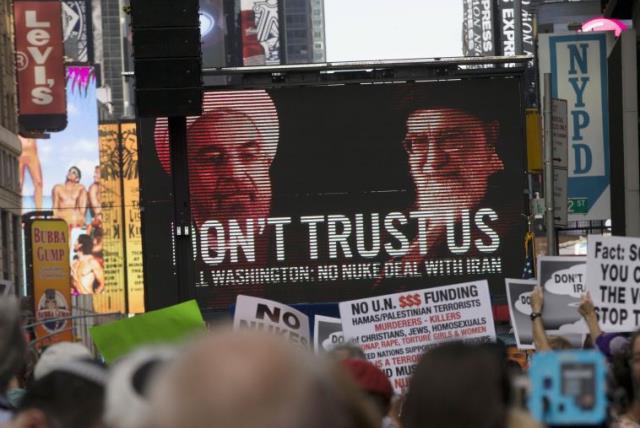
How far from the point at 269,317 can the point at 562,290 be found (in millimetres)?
2148

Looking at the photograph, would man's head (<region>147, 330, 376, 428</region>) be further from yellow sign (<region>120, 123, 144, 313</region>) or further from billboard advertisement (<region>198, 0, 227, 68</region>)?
yellow sign (<region>120, 123, 144, 313</region>)

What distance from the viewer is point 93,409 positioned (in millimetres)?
4109

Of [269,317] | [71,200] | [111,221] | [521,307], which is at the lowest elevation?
[111,221]

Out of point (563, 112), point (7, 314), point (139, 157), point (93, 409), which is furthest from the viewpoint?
point (139, 157)

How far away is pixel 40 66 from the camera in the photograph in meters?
54.3

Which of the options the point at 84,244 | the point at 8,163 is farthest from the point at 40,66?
the point at 84,244

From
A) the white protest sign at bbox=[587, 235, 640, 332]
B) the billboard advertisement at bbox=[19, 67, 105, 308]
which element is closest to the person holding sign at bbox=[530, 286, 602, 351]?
the white protest sign at bbox=[587, 235, 640, 332]

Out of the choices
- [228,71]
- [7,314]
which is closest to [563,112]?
[228,71]

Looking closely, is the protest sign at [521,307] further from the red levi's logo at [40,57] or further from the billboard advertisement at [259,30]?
the billboard advertisement at [259,30]

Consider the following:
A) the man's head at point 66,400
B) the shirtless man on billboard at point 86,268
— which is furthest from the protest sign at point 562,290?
the shirtless man on billboard at point 86,268

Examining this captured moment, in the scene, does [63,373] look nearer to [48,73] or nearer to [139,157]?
[139,157]

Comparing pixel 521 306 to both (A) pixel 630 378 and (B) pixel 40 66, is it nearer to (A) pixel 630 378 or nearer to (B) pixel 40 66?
(A) pixel 630 378

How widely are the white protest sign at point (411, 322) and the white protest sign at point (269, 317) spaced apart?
1.25 feet

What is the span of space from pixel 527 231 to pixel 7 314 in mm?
17388
